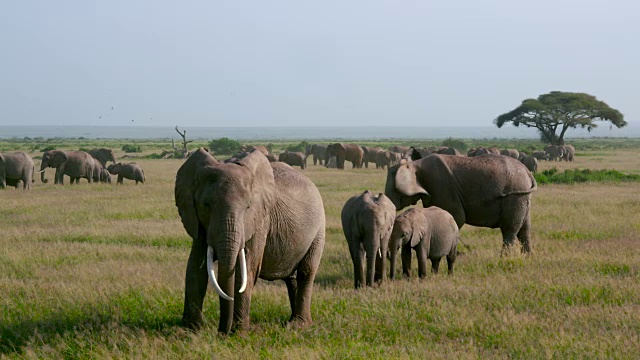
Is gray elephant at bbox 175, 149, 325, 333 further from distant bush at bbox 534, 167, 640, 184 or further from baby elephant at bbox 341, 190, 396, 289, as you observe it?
distant bush at bbox 534, 167, 640, 184

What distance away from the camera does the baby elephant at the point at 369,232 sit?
9.45 meters

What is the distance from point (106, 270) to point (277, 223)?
15.8ft

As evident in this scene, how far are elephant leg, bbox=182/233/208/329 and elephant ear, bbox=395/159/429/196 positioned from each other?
19.0ft

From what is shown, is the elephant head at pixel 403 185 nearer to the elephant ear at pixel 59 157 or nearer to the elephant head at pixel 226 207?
the elephant head at pixel 226 207

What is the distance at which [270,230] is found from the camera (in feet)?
22.2

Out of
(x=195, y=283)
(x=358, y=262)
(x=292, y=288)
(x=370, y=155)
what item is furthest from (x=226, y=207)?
(x=370, y=155)

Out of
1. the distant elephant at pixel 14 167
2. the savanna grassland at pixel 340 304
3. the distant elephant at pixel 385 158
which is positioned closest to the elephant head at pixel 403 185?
the savanna grassland at pixel 340 304

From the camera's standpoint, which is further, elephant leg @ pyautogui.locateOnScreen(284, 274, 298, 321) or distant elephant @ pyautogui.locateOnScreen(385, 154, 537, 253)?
distant elephant @ pyautogui.locateOnScreen(385, 154, 537, 253)

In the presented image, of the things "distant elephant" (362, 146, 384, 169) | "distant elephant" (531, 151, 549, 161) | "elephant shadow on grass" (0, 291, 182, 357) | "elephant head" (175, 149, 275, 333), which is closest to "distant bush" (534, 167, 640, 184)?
"distant elephant" (362, 146, 384, 169)

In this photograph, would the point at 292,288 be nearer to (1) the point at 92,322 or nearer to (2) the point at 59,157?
(1) the point at 92,322

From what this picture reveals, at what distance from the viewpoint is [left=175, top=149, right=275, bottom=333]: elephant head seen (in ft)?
19.0

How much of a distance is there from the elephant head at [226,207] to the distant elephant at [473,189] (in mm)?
6153

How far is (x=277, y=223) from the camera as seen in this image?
6836 mm

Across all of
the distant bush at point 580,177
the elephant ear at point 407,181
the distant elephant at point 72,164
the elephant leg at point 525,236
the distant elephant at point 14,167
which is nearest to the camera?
the elephant ear at point 407,181
